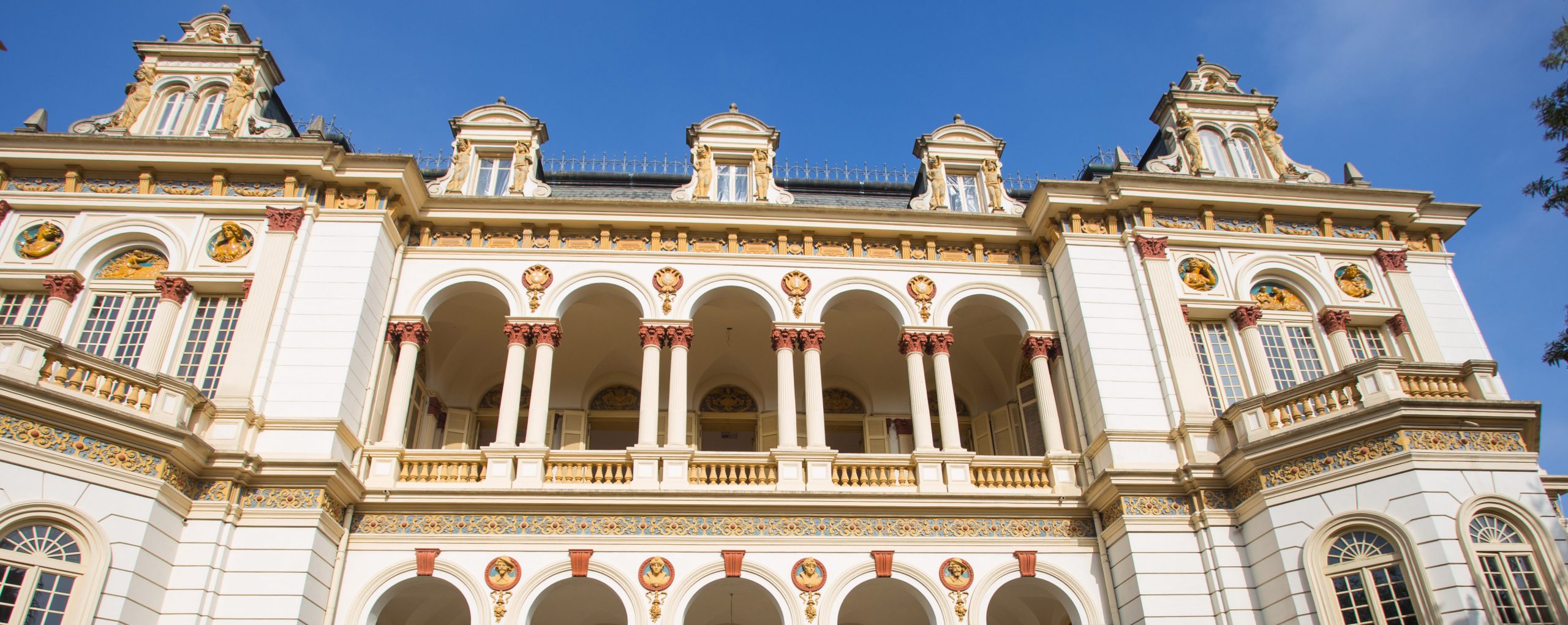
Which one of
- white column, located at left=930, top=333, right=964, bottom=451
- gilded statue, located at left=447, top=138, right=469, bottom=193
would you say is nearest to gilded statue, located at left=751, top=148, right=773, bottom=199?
white column, located at left=930, top=333, right=964, bottom=451

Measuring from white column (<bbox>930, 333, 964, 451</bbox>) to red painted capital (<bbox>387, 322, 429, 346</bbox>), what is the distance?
947 cm

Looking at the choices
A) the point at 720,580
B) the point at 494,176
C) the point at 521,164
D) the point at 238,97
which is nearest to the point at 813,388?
the point at 720,580

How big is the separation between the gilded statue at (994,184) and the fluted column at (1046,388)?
333cm

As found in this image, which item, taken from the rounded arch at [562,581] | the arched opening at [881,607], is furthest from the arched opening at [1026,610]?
the rounded arch at [562,581]

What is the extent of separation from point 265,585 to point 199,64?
37.8ft

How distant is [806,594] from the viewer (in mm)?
15656

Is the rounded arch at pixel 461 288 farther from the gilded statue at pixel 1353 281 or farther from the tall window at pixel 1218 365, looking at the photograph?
the gilded statue at pixel 1353 281

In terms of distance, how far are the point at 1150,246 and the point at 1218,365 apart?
251 centimetres

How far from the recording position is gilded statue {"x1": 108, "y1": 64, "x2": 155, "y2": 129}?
61.6 feet

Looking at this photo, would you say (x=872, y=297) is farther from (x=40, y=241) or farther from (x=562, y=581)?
(x=40, y=241)

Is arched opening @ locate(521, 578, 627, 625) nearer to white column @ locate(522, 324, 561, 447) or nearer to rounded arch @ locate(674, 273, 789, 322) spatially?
white column @ locate(522, 324, 561, 447)

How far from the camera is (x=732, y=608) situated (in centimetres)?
1805

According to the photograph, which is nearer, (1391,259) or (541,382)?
(541,382)

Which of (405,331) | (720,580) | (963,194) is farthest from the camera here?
(963,194)
